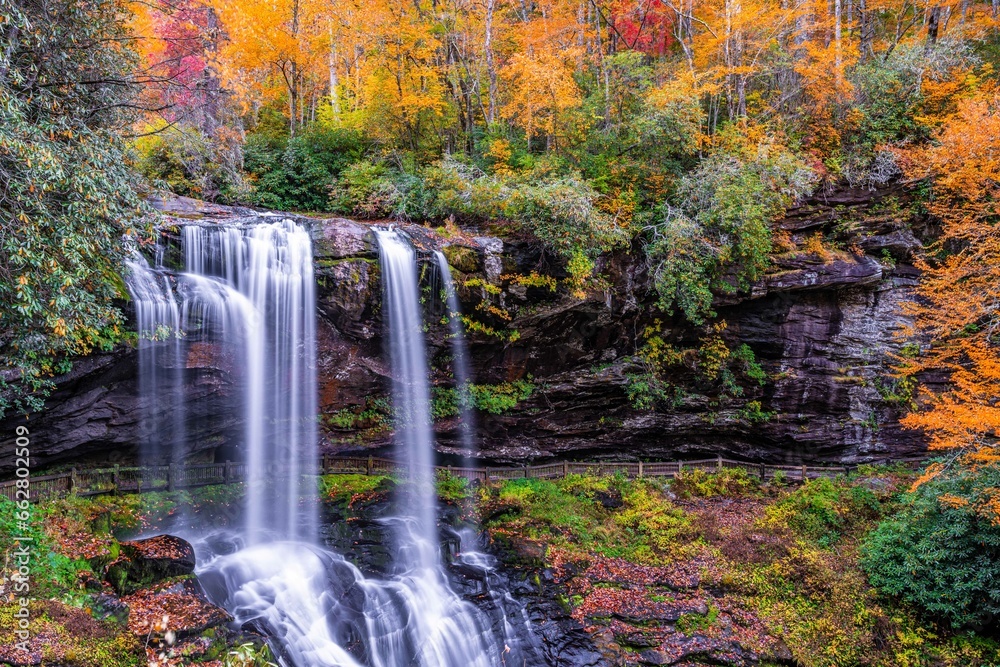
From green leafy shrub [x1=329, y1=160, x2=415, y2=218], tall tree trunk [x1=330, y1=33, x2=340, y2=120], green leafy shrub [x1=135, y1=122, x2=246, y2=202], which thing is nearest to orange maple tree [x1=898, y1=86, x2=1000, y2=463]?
green leafy shrub [x1=329, y1=160, x2=415, y2=218]

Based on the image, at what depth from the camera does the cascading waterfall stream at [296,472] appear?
1043cm

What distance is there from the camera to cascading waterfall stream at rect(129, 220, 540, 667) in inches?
411

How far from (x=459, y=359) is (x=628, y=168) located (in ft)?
28.4

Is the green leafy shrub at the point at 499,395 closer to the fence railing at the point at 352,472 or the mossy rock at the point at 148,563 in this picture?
the fence railing at the point at 352,472

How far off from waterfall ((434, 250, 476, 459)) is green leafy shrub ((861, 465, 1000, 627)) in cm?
1071

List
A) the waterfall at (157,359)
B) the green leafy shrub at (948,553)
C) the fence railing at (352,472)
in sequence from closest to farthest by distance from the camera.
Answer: the green leafy shrub at (948,553) → the waterfall at (157,359) → the fence railing at (352,472)

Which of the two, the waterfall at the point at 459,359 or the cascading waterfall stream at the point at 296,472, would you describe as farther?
the waterfall at the point at 459,359

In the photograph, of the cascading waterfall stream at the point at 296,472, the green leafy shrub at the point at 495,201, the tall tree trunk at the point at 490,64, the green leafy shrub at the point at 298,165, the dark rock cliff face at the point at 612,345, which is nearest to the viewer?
the cascading waterfall stream at the point at 296,472

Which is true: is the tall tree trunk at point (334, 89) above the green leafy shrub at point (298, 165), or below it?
above

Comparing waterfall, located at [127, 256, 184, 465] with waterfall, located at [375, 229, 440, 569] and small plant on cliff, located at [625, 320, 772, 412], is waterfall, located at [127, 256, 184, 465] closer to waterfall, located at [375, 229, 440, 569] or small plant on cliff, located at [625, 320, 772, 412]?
waterfall, located at [375, 229, 440, 569]

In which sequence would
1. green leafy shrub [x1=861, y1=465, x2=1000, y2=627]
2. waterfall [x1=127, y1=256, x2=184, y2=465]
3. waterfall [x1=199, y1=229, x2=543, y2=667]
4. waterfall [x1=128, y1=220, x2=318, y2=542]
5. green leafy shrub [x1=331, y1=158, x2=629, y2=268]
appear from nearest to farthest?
waterfall [x1=199, y1=229, x2=543, y2=667] → green leafy shrub [x1=861, y1=465, x2=1000, y2=627] → waterfall [x1=127, y1=256, x2=184, y2=465] → waterfall [x1=128, y1=220, x2=318, y2=542] → green leafy shrub [x1=331, y1=158, x2=629, y2=268]

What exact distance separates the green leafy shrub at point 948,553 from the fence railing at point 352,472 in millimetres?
4903

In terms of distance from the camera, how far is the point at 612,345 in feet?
56.4

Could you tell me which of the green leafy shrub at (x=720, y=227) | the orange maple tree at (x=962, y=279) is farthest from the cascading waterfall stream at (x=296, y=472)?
the orange maple tree at (x=962, y=279)
